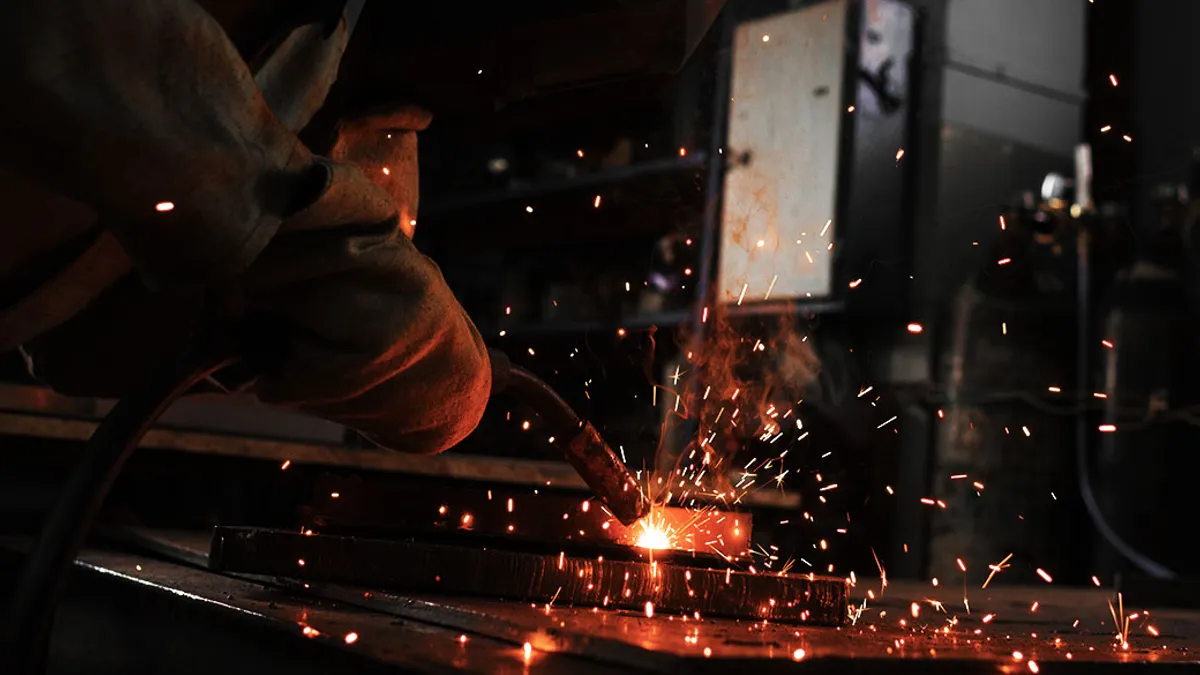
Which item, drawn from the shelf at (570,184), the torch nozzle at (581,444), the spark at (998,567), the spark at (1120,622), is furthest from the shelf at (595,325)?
the torch nozzle at (581,444)

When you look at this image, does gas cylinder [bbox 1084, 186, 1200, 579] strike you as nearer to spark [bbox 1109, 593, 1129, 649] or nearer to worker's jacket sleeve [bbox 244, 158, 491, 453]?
spark [bbox 1109, 593, 1129, 649]

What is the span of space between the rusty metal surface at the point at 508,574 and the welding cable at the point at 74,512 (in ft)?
1.00

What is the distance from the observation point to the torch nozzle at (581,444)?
1.23 meters

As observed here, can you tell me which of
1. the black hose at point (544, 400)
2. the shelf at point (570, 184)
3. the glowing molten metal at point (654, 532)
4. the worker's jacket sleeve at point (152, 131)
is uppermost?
the shelf at point (570, 184)

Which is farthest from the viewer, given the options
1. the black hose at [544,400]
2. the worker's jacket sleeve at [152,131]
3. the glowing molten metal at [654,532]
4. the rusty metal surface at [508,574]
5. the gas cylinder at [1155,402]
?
the gas cylinder at [1155,402]

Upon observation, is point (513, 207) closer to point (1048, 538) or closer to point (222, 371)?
point (1048, 538)

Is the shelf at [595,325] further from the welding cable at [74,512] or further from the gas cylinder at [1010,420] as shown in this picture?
the welding cable at [74,512]

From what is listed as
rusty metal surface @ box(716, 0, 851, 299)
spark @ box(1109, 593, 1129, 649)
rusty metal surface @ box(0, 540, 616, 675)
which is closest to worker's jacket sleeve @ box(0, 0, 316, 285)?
rusty metal surface @ box(0, 540, 616, 675)

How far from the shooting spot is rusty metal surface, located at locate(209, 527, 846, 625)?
114 cm

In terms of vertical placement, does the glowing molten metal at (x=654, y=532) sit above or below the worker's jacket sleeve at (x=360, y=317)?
below

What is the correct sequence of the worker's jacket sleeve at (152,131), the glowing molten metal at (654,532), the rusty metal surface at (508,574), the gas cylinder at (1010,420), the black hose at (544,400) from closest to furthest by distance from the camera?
the worker's jacket sleeve at (152,131) < the rusty metal surface at (508,574) < the black hose at (544,400) < the glowing molten metal at (654,532) < the gas cylinder at (1010,420)

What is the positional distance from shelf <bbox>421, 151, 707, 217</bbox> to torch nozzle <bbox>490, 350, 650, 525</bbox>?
272 centimetres

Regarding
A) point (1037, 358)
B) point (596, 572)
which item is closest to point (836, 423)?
point (1037, 358)

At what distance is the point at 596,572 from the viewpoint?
116 centimetres
